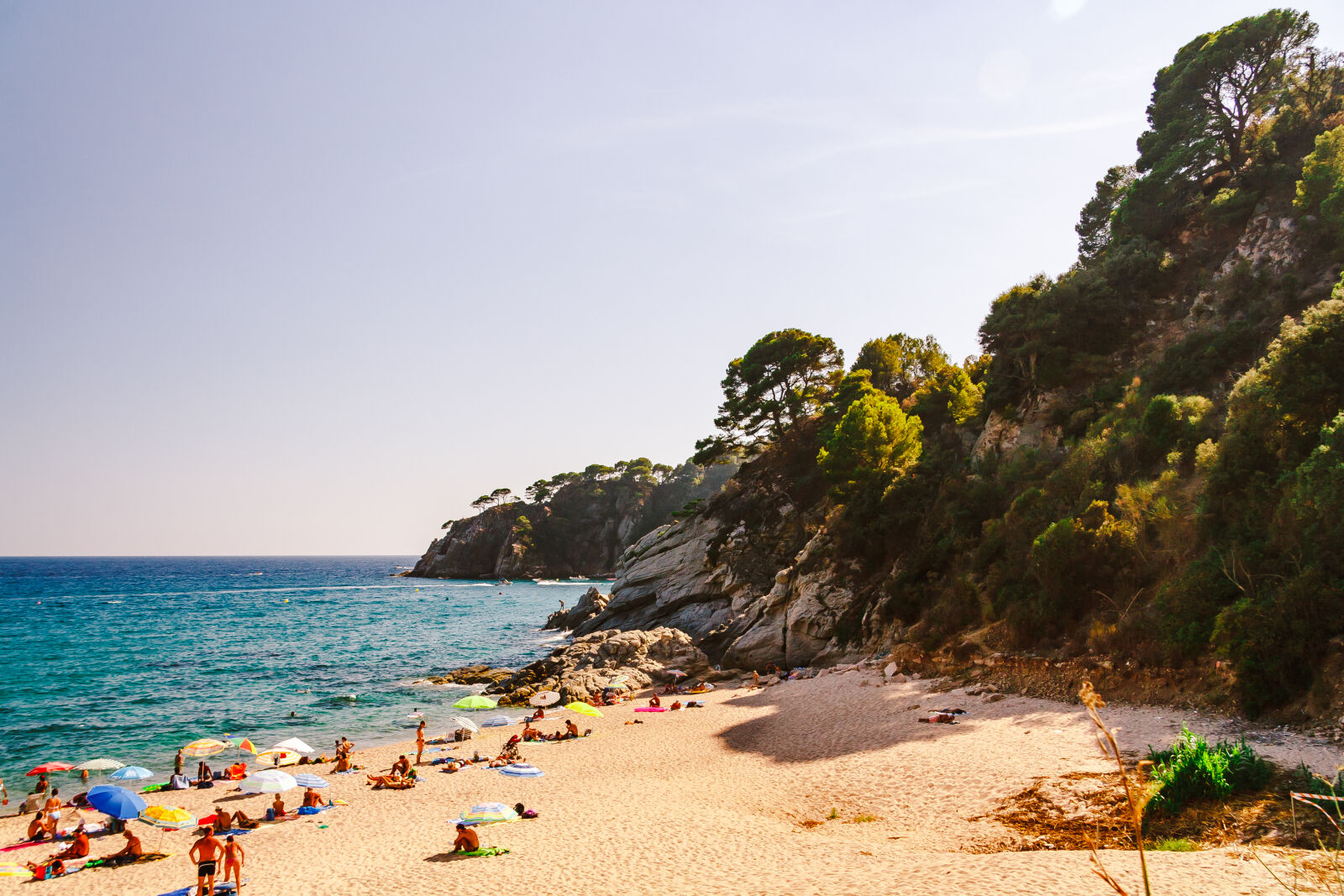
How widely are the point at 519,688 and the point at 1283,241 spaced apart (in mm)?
40235

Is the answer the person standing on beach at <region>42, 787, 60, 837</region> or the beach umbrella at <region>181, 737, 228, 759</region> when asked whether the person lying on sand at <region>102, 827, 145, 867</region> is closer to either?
the person standing on beach at <region>42, 787, 60, 837</region>

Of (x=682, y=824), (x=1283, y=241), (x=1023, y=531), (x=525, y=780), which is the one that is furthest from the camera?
(x=1283, y=241)

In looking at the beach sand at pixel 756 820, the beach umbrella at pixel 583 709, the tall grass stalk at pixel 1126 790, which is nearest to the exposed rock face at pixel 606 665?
the beach umbrella at pixel 583 709

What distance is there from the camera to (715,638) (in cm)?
4419

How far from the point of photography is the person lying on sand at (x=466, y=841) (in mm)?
15758

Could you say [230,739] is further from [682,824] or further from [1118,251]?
[1118,251]

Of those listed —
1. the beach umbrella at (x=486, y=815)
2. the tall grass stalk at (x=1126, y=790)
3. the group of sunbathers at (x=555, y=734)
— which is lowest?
the group of sunbathers at (x=555, y=734)

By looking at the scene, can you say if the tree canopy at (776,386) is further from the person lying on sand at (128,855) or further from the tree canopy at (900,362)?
the person lying on sand at (128,855)

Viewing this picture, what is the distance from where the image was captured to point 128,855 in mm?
17016

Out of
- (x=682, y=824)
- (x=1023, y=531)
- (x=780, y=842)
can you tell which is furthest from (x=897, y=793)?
(x=1023, y=531)

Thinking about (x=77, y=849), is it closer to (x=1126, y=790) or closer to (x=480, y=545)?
(x=1126, y=790)

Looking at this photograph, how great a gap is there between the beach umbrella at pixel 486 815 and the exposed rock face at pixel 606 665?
17.5 metres

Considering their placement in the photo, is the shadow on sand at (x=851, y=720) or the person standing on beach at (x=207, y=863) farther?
the shadow on sand at (x=851, y=720)

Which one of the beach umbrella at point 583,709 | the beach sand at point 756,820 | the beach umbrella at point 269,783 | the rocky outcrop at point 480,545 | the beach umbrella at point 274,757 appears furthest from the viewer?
the rocky outcrop at point 480,545
